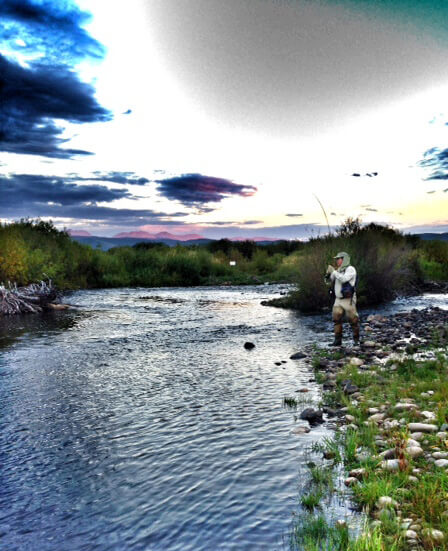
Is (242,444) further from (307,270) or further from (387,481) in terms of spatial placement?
(307,270)

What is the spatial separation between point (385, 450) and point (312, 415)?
179cm

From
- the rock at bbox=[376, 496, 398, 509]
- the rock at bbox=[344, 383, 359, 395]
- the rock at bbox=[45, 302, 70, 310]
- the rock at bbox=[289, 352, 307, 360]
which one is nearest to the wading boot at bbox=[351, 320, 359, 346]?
the rock at bbox=[289, 352, 307, 360]

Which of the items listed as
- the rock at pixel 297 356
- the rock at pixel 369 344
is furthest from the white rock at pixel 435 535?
the rock at pixel 369 344

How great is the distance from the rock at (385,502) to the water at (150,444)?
2.98 ft

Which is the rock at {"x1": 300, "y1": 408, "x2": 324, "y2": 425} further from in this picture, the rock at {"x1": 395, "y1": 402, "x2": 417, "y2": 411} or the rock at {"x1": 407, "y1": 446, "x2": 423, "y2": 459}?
the rock at {"x1": 407, "y1": 446, "x2": 423, "y2": 459}

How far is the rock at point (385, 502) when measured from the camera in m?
4.85

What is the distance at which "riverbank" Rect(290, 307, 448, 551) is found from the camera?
4445 millimetres

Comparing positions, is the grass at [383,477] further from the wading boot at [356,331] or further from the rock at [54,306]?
the rock at [54,306]

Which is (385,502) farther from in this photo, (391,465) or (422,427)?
(422,427)

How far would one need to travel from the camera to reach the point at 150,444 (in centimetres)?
724

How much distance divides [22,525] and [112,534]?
1.04m

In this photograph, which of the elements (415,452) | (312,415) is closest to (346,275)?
(312,415)

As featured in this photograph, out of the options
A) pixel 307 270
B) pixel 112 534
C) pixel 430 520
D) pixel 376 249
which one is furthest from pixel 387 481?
pixel 376 249

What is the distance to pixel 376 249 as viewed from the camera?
23.0m
